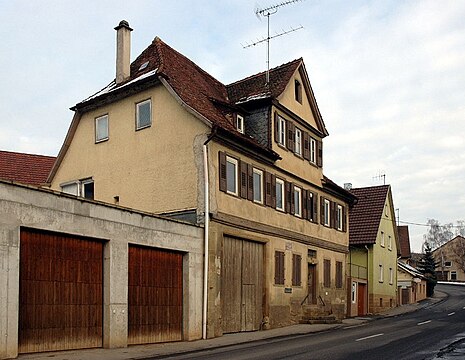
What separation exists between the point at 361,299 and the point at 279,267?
15.4 metres

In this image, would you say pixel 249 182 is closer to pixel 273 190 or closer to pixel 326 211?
pixel 273 190

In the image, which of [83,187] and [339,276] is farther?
[339,276]

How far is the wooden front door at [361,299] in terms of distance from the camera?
4097 cm

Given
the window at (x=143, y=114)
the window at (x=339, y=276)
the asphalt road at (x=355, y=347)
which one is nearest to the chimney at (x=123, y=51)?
the window at (x=143, y=114)

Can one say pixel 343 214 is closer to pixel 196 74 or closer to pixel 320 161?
pixel 320 161

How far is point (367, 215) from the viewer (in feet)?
152

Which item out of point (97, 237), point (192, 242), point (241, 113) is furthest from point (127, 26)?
point (97, 237)

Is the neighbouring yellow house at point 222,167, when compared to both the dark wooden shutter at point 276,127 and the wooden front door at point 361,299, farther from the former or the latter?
the wooden front door at point 361,299

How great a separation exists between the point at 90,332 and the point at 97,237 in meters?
2.53

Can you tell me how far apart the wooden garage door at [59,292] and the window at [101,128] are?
364 inches

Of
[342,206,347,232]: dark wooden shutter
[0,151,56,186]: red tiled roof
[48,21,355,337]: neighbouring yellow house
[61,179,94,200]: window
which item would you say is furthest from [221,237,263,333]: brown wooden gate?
[0,151,56,186]: red tiled roof

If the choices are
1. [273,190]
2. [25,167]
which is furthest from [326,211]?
[25,167]

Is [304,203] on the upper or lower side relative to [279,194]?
lower

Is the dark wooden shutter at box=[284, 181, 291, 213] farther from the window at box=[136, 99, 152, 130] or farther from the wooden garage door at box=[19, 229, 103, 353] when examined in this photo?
the wooden garage door at box=[19, 229, 103, 353]
